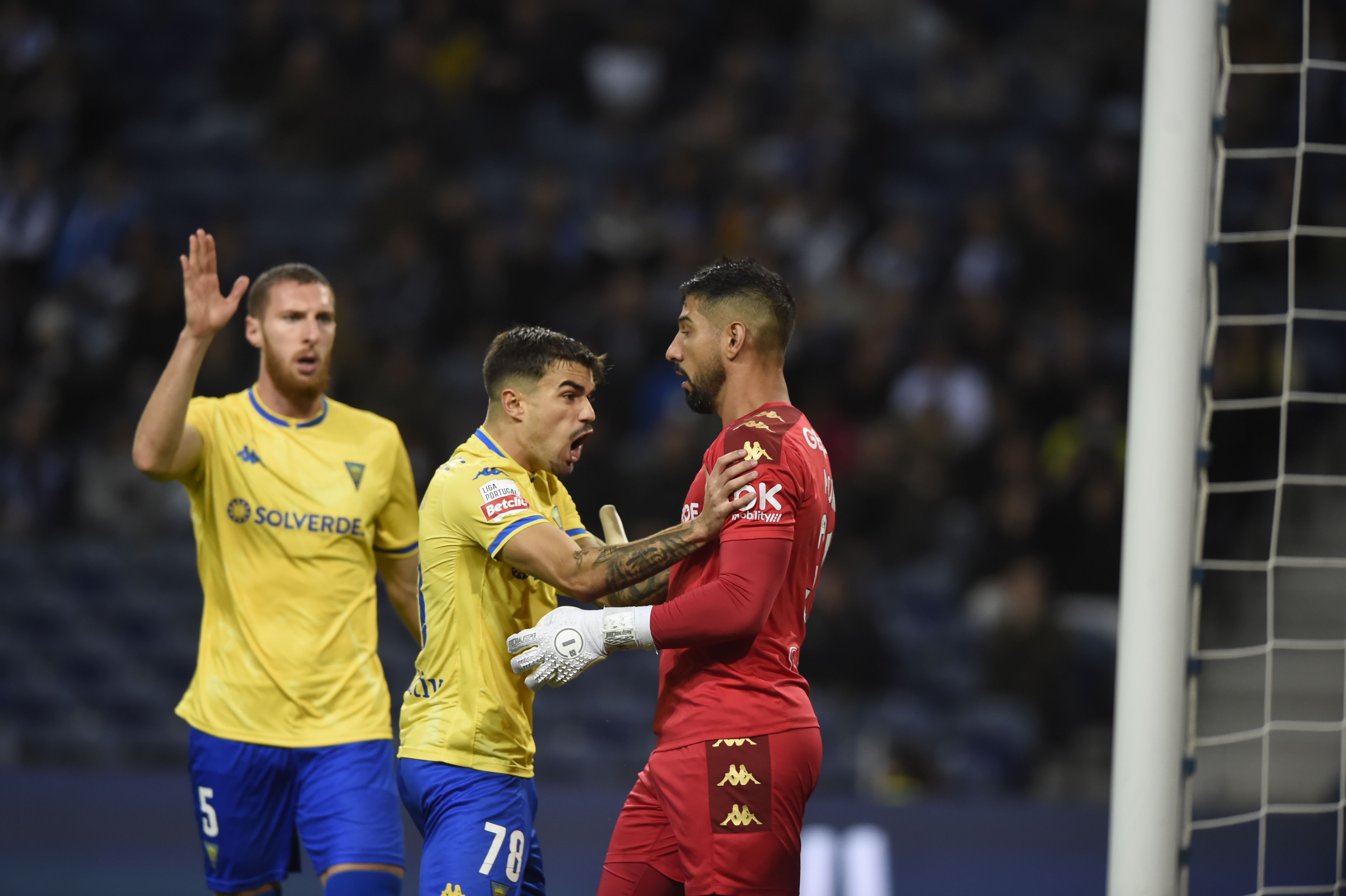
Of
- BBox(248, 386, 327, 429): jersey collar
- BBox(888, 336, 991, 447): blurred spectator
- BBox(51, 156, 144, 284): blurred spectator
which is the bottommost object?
BBox(248, 386, 327, 429): jersey collar

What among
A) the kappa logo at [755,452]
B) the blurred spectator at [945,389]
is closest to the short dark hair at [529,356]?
the kappa logo at [755,452]

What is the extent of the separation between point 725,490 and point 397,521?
69.7 inches

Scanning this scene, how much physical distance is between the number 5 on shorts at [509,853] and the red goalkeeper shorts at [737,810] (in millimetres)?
313

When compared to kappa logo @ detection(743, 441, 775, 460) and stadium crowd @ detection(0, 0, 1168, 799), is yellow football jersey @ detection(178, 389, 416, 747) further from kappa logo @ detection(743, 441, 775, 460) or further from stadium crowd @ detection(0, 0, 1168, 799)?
stadium crowd @ detection(0, 0, 1168, 799)

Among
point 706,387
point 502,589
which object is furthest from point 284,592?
point 706,387

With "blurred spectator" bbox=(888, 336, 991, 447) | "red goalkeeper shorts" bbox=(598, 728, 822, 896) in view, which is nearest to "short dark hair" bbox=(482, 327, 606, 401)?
"red goalkeeper shorts" bbox=(598, 728, 822, 896)

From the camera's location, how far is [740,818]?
12.5 feet

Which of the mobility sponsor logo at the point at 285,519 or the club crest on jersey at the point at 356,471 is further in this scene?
the club crest on jersey at the point at 356,471

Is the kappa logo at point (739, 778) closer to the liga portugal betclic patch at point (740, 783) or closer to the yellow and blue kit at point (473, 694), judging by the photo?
the liga portugal betclic patch at point (740, 783)

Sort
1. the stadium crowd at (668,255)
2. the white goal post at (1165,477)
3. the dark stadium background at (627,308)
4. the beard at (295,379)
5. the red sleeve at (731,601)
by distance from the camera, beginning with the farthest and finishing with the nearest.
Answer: the stadium crowd at (668,255) → the dark stadium background at (627,308) → the beard at (295,379) → the white goal post at (1165,477) → the red sleeve at (731,601)

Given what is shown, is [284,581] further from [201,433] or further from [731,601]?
[731,601]

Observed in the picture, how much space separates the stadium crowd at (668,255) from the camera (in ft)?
30.8

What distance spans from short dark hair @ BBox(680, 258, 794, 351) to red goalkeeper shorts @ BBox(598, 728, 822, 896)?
3.83 feet

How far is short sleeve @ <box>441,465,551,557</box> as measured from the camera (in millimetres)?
4012
